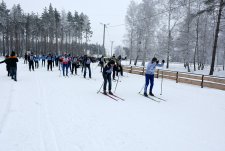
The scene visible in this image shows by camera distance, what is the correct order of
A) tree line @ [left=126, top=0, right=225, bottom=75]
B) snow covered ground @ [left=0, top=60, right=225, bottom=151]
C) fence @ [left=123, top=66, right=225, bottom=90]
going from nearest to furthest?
snow covered ground @ [left=0, top=60, right=225, bottom=151]
fence @ [left=123, top=66, right=225, bottom=90]
tree line @ [left=126, top=0, right=225, bottom=75]

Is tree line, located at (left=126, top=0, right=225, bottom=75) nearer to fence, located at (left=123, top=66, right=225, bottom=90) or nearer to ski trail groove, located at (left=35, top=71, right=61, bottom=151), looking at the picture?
fence, located at (left=123, top=66, right=225, bottom=90)

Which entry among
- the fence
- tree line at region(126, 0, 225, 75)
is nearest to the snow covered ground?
the fence

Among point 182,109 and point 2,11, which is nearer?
point 182,109

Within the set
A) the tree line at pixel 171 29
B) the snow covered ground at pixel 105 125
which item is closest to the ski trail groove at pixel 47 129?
the snow covered ground at pixel 105 125

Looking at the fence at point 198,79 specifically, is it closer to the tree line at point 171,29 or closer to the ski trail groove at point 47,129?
the ski trail groove at point 47,129

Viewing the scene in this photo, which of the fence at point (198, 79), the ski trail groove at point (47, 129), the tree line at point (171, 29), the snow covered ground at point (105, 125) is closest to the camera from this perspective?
the ski trail groove at point (47, 129)

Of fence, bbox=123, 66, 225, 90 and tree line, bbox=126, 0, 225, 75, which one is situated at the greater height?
tree line, bbox=126, 0, 225, 75

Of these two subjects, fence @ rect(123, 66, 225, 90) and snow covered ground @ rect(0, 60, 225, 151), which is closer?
snow covered ground @ rect(0, 60, 225, 151)

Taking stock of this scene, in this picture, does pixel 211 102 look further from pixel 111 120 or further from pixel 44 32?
pixel 44 32

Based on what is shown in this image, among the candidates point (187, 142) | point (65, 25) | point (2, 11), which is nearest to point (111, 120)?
point (187, 142)

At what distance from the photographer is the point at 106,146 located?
4473 millimetres

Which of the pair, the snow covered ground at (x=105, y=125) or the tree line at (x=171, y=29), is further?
the tree line at (x=171, y=29)

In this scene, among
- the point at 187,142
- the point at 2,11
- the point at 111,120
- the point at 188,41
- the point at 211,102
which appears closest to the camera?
the point at 187,142

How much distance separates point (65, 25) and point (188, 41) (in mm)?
49636
